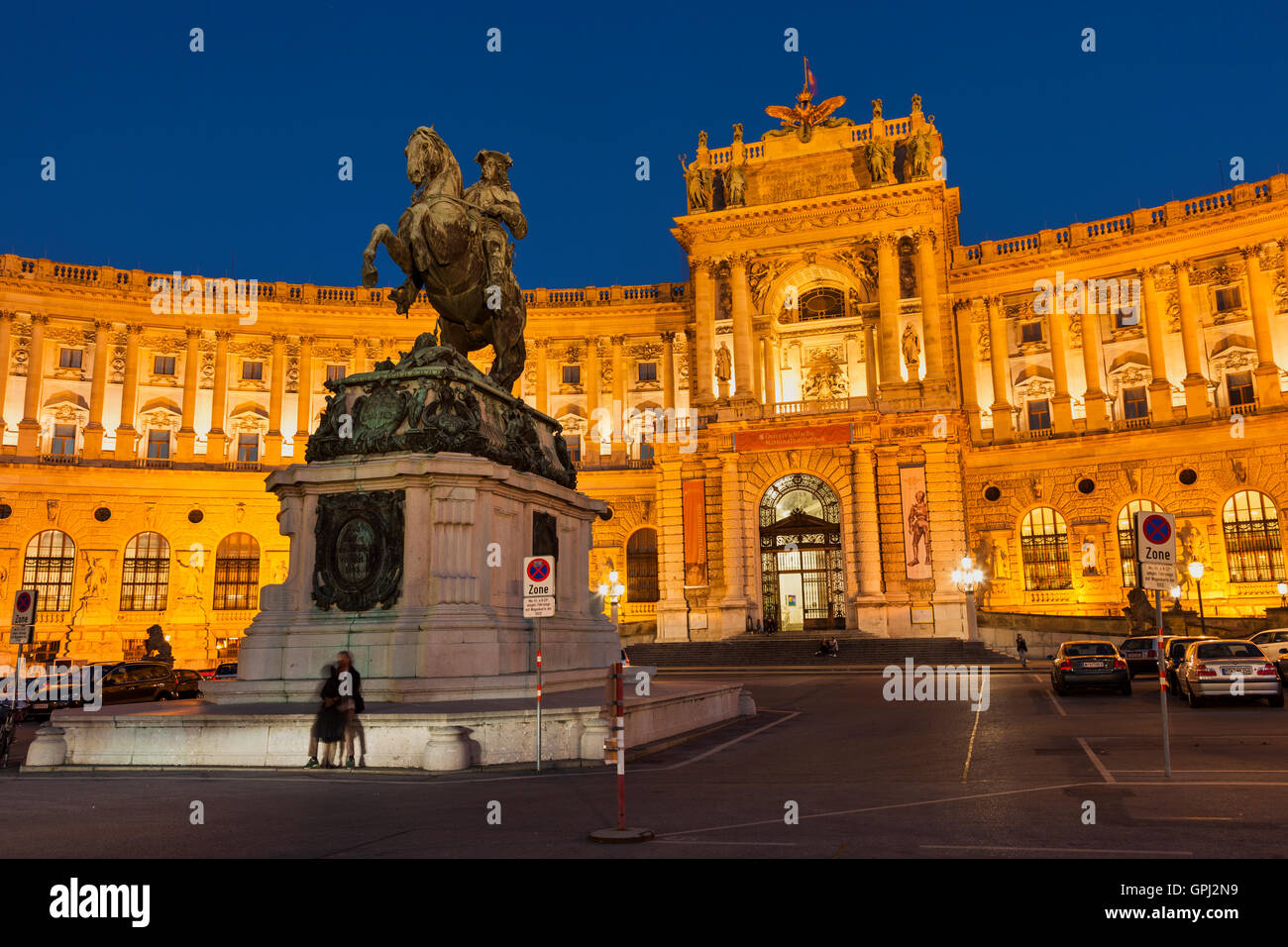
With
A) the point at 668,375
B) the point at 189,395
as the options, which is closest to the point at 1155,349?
the point at 668,375

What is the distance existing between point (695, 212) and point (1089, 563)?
24.9 metres

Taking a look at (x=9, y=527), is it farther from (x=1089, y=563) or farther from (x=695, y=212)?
(x=1089, y=563)

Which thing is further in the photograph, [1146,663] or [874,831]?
[1146,663]

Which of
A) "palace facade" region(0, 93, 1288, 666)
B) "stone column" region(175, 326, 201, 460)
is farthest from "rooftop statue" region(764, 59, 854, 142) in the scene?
"stone column" region(175, 326, 201, 460)

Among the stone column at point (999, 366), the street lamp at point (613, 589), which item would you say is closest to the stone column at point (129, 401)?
the street lamp at point (613, 589)

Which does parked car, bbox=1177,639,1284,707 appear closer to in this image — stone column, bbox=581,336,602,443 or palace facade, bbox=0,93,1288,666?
palace facade, bbox=0,93,1288,666

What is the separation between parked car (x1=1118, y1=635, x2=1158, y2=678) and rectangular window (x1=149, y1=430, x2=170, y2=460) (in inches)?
1761

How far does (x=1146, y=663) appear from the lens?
27844mm

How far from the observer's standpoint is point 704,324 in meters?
48.2

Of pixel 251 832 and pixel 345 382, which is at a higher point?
pixel 345 382

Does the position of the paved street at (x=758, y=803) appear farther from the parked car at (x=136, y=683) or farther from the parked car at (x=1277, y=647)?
the parked car at (x=136, y=683)

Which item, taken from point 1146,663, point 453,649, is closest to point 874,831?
point 453,649

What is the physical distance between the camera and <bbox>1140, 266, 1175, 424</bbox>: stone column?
45438 millimetres

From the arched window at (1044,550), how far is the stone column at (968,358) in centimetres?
536
